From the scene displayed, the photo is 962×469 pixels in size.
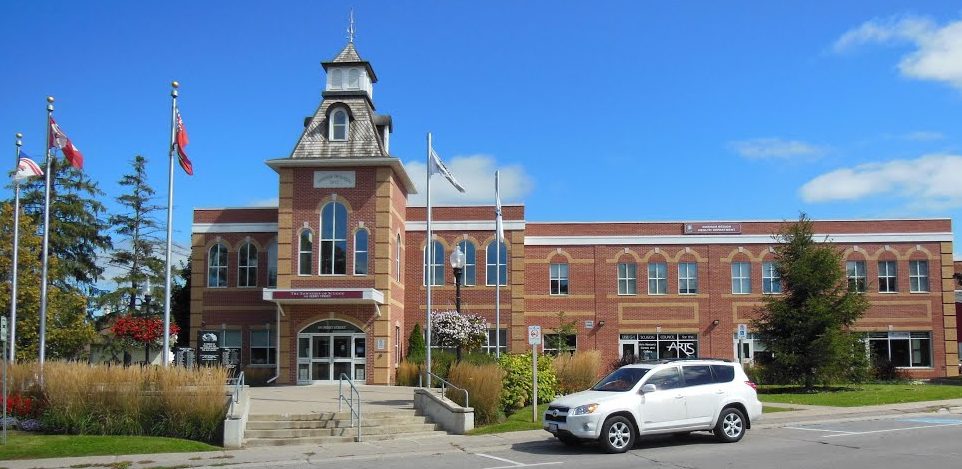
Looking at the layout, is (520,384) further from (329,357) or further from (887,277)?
(887,277)

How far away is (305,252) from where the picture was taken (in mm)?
32625

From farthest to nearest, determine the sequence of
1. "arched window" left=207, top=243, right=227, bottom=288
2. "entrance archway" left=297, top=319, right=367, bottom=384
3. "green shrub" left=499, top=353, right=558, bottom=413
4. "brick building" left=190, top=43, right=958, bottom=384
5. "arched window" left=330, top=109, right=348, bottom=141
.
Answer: "arched window" left=207, top=243, right=227, bottom=288 < "arched window" left=330, top=109, right=348, bottom=141 < "brick building" left=190, top=43, right=958, bottom=384 < "entrance archway" left=297, top=319, right=367, bottom=384 < "green shrub" left=499, top=353, right=558, bottom=413

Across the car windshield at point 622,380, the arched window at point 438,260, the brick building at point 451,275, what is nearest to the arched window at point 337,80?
the brick building at point 451,275

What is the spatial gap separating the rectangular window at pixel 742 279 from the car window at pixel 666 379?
88.3 ft

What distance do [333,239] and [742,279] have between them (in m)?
21.0

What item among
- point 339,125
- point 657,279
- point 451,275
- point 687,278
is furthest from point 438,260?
point 687,278

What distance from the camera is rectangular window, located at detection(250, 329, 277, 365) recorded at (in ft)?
119

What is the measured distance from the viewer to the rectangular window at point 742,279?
138 ft

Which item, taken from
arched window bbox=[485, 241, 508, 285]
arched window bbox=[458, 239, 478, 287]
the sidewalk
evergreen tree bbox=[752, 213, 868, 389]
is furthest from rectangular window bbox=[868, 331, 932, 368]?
the sidewalk

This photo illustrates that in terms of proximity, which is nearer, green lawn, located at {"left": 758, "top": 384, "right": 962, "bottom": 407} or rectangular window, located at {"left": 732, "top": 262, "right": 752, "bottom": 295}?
green lawn, located at {"left": 758, "top": 384, "right": 962, "bottom": 407}

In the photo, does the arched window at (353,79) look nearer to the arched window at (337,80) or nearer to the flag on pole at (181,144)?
the arched window at (337,80)

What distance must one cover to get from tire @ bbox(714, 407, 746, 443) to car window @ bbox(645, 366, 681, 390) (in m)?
1.05

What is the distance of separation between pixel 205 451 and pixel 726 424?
1036 cm

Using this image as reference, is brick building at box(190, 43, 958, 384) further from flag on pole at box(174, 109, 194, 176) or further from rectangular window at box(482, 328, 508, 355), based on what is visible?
flag on pole at box(174, 109, 194, 176)
